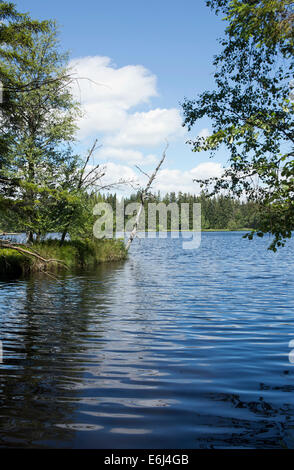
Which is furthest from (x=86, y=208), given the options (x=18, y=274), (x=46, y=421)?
(x=46, y=421)

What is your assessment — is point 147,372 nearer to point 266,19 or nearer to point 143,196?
point 266,19

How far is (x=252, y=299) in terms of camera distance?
45.9 feet

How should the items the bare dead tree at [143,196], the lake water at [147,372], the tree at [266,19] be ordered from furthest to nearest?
1. the bare dead tree at [143,196]
2. the tree at [266,19]
3. the lake water at [147,372]

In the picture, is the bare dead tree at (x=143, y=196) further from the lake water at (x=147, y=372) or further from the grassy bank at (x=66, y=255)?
the lake water at (x=147, y=372)

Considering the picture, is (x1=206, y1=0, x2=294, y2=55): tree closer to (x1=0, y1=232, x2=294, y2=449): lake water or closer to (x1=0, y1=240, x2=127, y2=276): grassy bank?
(x1=0, y1=232, x2=294, y2=449): lake water

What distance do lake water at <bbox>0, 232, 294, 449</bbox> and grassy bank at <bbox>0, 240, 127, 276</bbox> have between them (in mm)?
7750

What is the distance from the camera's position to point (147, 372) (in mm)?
6648

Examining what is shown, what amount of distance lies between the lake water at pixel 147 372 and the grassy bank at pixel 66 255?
7.75m

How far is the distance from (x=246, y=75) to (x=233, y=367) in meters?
→ 7.13

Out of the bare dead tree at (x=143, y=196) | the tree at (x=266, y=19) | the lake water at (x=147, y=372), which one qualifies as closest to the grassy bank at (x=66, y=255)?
the bare dead tree at (x=143, y=196)

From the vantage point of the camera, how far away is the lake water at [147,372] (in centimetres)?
449

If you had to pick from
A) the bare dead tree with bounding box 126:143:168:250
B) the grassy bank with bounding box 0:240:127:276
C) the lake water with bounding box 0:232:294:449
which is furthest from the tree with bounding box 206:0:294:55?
the bare dead tree with bounding box 126:143:168:250

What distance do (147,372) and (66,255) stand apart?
780 inches
